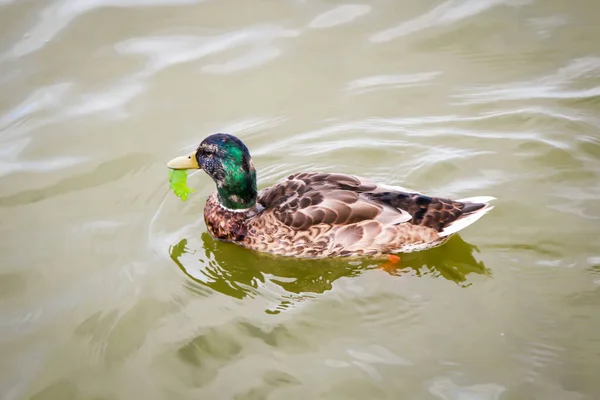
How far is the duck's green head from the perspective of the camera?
5613 millimetres

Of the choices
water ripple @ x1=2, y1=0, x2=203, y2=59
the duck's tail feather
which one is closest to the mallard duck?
the duck's tail feather

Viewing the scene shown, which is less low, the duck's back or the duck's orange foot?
the duck's back

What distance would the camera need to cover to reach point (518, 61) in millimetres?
7602

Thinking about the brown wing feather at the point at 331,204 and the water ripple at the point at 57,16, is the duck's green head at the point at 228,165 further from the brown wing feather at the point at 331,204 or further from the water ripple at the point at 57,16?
the water ripple at the point at 57,16

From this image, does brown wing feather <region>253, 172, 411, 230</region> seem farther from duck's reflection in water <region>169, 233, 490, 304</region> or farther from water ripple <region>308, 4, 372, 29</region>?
water ripple <region>308, 4, 372, 29</region>

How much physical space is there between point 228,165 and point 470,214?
1.99 m

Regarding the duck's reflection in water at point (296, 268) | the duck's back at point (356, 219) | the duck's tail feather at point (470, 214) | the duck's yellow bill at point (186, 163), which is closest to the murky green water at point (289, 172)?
the duck's reflection in water at point (296, 268)

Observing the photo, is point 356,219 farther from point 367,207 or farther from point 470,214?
point 470,214

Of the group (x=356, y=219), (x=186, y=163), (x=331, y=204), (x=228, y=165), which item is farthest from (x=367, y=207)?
(x=186, y=163)

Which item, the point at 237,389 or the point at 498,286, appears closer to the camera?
the point at 237,389

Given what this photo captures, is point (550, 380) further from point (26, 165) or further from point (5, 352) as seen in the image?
point (26, 165)

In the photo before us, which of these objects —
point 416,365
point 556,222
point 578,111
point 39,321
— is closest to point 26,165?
point 39,321

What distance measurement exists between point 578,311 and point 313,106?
3.51 metres

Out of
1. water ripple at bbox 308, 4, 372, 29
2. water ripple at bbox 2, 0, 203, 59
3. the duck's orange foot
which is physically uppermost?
water ripple at bbox 2, 0, 203, 59
